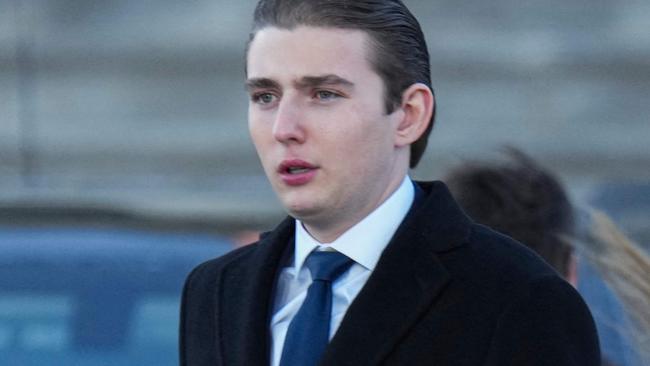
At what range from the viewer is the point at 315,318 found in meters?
2.43

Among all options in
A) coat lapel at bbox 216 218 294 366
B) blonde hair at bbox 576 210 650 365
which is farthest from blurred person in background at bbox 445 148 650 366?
coat lapel at bbox 216 218 294 366

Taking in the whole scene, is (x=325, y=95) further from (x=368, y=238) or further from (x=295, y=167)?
(x=368, y=238)

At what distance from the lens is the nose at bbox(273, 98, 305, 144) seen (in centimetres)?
237

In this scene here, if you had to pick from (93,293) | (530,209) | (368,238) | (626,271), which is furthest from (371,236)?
(93,293)

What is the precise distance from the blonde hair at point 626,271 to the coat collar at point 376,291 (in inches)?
30.9

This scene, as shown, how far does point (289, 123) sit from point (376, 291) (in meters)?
0.29

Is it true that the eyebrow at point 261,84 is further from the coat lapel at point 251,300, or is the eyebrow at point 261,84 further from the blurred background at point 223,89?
the blurred background at point 223,89

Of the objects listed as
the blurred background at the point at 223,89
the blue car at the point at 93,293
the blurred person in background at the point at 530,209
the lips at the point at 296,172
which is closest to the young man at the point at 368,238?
the lips at the point at 296,172

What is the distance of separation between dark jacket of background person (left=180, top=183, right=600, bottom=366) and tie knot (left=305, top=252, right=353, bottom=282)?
6cm

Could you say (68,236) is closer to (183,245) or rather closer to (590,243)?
(183,245)

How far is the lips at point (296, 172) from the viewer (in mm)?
2381

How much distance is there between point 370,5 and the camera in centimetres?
246

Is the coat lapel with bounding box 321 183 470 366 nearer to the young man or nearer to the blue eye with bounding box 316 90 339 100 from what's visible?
the young man

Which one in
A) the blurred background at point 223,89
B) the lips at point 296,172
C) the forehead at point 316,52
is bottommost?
the blurred background at point 223,89
